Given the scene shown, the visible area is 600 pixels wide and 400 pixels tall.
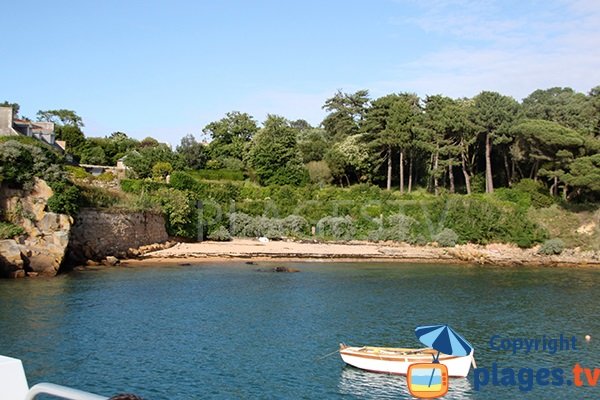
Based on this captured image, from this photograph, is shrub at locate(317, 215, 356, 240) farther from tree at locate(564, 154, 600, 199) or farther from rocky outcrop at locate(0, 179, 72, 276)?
rocky outcrop at locate(0, 179, 72, 276)

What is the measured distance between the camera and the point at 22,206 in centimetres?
3484

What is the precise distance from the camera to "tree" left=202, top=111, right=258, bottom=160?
252 ft

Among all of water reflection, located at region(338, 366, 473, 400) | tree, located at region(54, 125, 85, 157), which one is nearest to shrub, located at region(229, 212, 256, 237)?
tree, located at region(54, 125, 85, 157)

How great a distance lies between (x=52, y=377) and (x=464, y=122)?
48559mm

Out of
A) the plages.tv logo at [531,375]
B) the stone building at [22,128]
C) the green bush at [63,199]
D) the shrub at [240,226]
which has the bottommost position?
the plages.tv logo at [531,375]

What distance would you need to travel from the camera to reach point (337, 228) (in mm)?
52219

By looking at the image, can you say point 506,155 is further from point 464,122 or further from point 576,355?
point 576,355

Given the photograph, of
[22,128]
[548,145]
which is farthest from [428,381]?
[22,128]

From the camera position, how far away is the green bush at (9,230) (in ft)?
107

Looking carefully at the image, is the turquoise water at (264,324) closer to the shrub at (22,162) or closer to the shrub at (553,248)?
the shrub at (22,162)

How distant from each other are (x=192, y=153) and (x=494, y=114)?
37572mm

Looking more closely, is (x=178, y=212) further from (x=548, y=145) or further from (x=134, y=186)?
(x=548, y=145)

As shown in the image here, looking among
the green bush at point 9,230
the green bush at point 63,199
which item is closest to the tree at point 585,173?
the green bush at point 63,199

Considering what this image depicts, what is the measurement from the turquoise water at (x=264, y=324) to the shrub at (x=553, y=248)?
9.49 m
